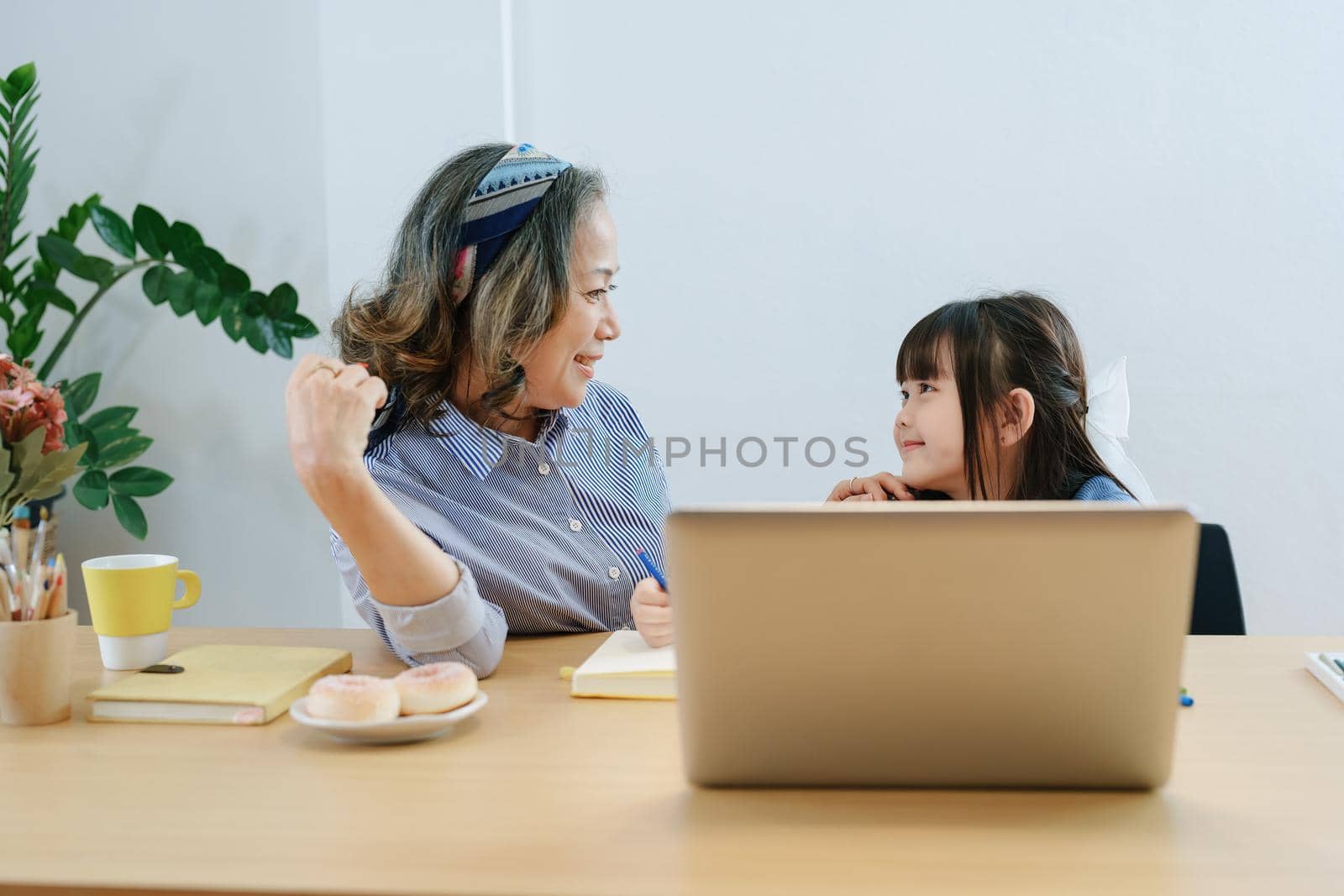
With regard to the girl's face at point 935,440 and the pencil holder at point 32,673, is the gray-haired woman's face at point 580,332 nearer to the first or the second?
the girl's face at point 935,440

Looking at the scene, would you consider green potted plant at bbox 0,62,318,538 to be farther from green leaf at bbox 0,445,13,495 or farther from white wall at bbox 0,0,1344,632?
green leaf at bbox 0,445,13,495

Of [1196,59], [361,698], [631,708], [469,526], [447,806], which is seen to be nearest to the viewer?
[447,806]

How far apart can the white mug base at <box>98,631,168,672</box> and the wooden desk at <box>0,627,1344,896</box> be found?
0.19m

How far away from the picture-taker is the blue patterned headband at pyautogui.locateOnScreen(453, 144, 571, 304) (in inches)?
59.9

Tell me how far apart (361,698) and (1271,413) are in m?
2.51

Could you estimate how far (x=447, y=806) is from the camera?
0.80m

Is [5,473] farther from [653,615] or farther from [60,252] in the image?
[60,252]

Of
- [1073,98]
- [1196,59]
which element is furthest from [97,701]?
[1196,59]

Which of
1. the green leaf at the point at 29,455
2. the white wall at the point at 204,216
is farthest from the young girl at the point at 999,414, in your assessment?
the white wall at the point at 204,216

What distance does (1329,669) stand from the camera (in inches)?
43.9

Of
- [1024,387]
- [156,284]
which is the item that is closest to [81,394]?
[156,284]

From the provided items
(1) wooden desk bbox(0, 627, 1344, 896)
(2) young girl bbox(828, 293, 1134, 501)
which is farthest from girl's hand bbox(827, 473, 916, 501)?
(1) wooden desk bbox(0, 627, 1344, 896)

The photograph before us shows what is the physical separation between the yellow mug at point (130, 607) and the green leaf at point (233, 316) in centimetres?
174

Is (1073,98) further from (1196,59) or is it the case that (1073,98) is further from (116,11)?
(116,11)
